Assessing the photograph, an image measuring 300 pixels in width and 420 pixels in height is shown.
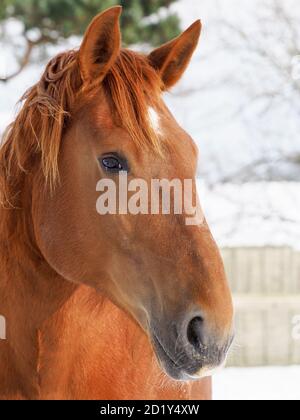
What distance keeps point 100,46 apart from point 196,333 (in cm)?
98

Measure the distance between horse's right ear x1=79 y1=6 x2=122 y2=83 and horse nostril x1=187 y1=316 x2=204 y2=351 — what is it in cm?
86

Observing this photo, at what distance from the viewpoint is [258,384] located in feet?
23.3

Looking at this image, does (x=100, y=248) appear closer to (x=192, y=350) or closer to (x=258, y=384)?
(x=192, y=350)

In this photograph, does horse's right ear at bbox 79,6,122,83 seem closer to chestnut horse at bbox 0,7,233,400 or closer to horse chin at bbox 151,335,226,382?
chestnut horse at bbox 0,7,233,400

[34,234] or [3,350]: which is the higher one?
[34,234]

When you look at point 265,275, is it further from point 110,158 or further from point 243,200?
point 110,158

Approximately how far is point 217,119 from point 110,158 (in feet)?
39.4

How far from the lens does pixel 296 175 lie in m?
12.0

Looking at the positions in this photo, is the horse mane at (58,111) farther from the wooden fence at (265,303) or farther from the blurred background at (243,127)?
the wooden fence at (265,303)

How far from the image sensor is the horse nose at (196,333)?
174 cm

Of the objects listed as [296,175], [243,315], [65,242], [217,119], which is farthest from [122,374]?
[217,119]

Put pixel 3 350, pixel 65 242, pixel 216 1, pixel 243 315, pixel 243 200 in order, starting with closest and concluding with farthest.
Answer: pixel 65 242 → pixel 3 350 → pixel 243 315 → pixel 243 200 → pixel 216 1

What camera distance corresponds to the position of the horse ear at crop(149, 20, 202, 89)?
228cm

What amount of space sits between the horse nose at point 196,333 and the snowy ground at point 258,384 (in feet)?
A: 14.1
